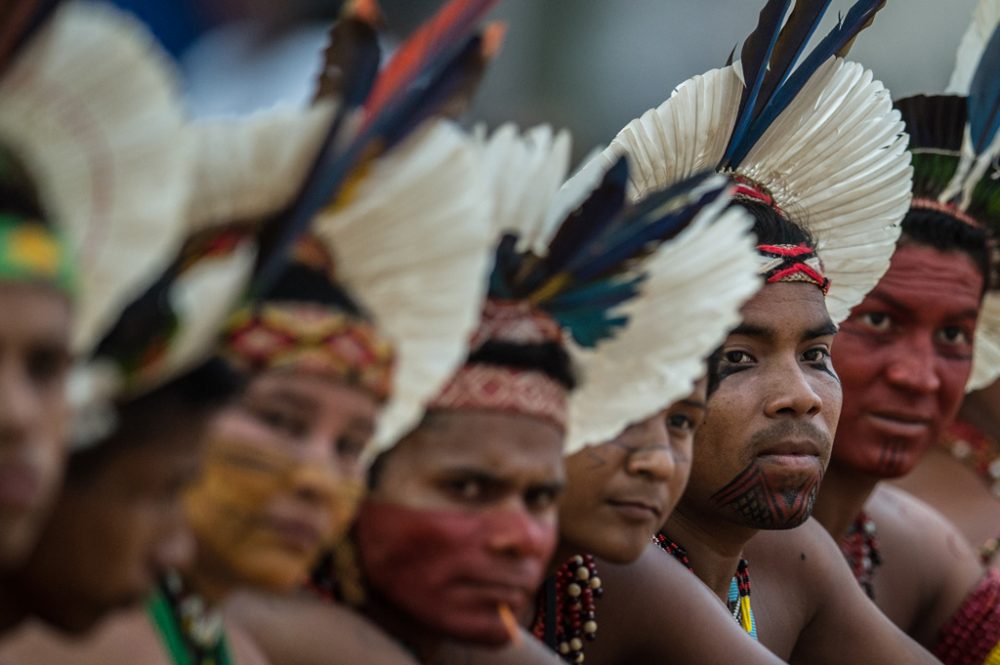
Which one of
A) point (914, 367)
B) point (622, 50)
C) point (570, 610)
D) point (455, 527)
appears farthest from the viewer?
point (622, 50)

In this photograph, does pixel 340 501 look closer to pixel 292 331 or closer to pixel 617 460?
pixel 292 331

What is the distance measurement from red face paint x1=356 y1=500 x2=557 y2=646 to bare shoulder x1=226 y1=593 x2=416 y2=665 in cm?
7

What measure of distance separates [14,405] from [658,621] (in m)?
2.02

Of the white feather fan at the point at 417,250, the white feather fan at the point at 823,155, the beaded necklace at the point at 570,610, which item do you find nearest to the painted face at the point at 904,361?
the white feather fan at the point at 823,155

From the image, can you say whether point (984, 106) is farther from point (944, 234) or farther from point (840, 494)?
point (840, 494)

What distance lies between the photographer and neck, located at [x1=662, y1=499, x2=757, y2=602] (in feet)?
12.5

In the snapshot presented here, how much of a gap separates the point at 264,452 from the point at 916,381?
108 inches

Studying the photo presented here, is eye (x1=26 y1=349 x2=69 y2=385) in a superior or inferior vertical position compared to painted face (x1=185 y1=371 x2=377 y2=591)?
superior

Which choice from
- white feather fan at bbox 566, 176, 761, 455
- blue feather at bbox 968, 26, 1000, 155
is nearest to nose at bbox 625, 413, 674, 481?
white feather fan at bbox 566, 176, 761, 455

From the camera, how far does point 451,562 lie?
2426 mm

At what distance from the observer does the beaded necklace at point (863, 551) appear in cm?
479

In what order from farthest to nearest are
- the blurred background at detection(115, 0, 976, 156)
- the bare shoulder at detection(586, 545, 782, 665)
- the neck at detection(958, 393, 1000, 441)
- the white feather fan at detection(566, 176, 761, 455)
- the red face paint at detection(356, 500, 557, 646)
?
the blurred background at detection(115, 0, 976, 156) < the neck at detection(958, 393, 1000, 441) < the bare shoulder at detection(586, 545, 782, 665) < the white feather fan at detection(566, 176, 761, 455) < the red face paint at detection(356, 500, 557, 646)

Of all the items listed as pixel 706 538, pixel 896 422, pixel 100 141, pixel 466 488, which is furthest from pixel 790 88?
pixel 100 141

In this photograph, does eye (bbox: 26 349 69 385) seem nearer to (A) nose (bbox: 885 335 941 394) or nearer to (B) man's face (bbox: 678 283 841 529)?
(B) man's face (bbox: 678 283 841 529)
